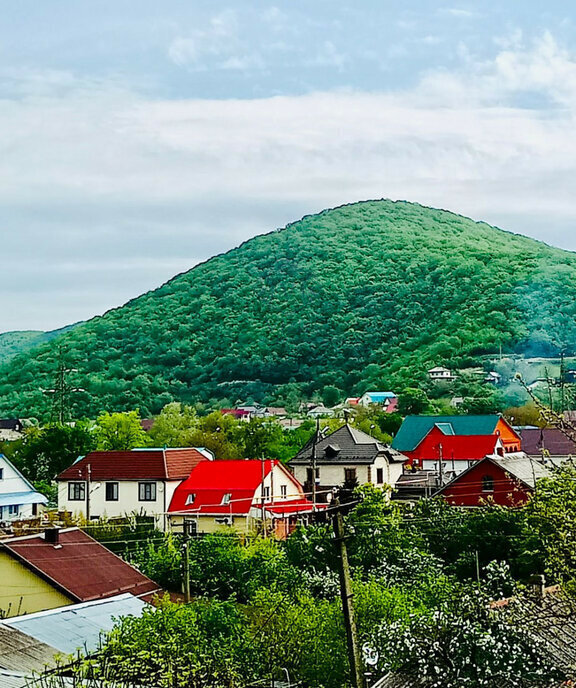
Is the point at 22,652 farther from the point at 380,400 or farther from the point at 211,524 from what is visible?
the point at 380,400

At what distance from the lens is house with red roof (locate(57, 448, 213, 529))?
125 feet

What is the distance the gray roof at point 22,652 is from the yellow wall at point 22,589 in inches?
175

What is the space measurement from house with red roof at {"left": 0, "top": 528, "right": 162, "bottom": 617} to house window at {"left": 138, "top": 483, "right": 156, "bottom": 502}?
1720cm

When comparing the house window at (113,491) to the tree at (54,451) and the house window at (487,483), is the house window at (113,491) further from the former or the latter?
the house window at (487,483)

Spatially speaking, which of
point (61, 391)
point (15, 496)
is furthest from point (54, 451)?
point (61, 391)

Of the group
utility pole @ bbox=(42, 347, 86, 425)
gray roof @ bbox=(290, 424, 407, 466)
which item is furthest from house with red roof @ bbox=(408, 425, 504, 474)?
utility pole @ bbox=(42, 347, 86, 425)

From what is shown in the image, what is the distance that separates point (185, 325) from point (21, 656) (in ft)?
290

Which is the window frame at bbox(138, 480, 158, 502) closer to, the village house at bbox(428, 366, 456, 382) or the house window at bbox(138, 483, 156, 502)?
the house window at bbox(138, 483, 156, 502)

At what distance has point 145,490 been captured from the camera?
38.5m

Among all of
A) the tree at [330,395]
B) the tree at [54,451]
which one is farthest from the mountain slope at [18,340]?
the tree at [54,451]

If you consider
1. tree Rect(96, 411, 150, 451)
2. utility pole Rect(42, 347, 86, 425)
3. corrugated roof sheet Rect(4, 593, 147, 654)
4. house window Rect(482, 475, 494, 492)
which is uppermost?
utility pole Rect(42, 347, 86, 425)

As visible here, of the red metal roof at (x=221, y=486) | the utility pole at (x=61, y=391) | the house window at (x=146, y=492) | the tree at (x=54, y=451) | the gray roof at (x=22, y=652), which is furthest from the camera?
the utility pole at (x=61, y=391)

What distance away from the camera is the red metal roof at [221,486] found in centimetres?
3481

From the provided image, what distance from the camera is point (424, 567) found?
20.3m
